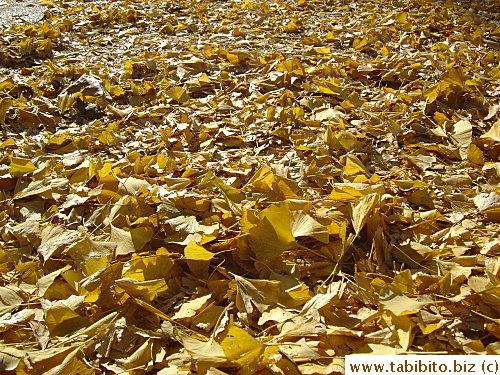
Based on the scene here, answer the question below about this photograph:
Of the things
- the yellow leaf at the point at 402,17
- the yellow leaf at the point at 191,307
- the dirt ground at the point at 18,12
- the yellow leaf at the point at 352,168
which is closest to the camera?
the yellow leaf at the point at 191,307

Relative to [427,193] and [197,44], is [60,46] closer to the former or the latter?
[197,44]

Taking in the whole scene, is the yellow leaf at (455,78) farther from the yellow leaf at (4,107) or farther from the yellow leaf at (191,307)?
the yellow leaf at (4,107)

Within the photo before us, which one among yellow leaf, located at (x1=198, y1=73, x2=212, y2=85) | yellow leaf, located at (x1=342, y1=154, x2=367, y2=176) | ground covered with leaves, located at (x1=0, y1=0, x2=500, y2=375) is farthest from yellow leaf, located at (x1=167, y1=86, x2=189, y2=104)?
yellow leaf, located at (x1=342, y1=154, x2=367, y2=176)

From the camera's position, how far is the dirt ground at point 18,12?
89.8 inches

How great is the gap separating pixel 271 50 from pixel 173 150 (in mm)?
838

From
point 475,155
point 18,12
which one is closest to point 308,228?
point 475,155

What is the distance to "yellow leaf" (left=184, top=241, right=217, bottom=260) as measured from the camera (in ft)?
2.61

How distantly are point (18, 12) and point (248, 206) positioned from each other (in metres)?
2.19

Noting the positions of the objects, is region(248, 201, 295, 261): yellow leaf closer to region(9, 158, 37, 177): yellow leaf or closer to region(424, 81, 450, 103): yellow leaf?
region(9, 158, 37, 177): yellow leaf

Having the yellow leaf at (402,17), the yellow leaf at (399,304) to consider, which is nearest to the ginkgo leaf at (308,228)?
the yellow leaf at (399,304)

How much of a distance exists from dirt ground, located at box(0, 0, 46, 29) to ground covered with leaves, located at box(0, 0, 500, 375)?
0.52 metres

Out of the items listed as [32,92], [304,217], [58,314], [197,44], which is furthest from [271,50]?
[58,314]

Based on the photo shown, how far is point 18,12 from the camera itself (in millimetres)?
2408

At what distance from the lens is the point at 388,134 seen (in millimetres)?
1232
